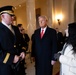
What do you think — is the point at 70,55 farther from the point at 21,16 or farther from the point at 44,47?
the point at 21,16

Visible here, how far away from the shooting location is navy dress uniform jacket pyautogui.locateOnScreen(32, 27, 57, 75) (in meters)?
3.61

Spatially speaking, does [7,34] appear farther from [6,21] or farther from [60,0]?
[60,0]

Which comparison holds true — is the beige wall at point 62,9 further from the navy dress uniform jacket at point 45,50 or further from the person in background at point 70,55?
the person in background at point 70,55

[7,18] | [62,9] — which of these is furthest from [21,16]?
[7,18]

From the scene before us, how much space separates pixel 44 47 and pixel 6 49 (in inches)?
46.1

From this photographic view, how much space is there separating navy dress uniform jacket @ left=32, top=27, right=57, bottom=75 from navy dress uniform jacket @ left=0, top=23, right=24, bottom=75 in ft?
3.24

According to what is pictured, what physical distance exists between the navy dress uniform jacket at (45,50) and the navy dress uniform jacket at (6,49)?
38.8 inches

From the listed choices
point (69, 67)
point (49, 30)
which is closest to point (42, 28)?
point (49, 30)

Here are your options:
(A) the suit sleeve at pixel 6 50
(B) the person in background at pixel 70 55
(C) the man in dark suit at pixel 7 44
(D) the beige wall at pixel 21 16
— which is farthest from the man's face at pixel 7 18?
(D) the beige wall at pixel 21 16

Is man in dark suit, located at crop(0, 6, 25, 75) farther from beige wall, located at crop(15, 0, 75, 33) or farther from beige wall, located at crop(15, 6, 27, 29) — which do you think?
beige wall, located at crop(15, 6, 27, 29)

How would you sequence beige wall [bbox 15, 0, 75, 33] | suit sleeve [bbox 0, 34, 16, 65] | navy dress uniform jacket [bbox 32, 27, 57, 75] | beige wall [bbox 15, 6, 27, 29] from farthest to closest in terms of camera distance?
beige wall [bbox 15, 6, 27, 29], beige wall [bbox 15, 0, 75, 33], navy dress uniform jacket [bbox 32, 27, 57, 75], suit sleeve [bbox 0, 34, 16, 65]

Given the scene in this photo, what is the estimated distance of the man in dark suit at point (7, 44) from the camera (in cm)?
254

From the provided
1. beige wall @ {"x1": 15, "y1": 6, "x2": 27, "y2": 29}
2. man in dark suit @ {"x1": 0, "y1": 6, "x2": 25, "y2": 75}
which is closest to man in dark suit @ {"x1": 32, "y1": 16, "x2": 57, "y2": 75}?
man in dark suit @ {"x1": 0, "y1": 6, "x2": 25, "y2": 75}

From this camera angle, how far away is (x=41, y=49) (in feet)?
11.9
